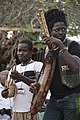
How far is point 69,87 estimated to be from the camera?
3512mm

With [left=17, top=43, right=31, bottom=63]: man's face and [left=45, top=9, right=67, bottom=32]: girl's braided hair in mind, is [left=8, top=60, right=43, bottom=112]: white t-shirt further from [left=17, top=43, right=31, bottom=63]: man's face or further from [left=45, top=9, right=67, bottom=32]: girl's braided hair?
[left=45, top=9, right=67, bottom=32]: girl's braided hair

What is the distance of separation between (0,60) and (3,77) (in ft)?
7.54

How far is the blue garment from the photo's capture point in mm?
3586

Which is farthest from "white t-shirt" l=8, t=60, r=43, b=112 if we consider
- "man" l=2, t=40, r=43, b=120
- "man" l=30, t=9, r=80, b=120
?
"man" l=30, t=9, r=80, b=120

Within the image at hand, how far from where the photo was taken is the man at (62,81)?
137 inches

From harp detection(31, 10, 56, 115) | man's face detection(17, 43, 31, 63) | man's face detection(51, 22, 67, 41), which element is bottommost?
man's face detection(17, 43, 31, 63)

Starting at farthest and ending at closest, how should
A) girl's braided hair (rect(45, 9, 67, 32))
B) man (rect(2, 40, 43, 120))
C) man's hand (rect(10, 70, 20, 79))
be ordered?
1. man (rect(2, 40, 43, 120))
2. man's hand (rect(10, 70, 20, 79))
3. girl's braided hair (rect(45, 9, 67, 32))

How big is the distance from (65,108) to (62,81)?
0.92 ft

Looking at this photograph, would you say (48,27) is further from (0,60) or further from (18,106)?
(0,60)

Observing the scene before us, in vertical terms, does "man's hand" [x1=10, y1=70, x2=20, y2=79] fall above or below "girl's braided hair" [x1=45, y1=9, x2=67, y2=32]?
below

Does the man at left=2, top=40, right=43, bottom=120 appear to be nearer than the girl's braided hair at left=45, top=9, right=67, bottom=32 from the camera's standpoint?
No

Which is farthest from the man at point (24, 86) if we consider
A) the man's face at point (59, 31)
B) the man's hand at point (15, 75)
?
the man's face at point (59, 31)

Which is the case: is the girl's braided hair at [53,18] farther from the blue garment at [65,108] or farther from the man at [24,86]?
the man at [24,86]

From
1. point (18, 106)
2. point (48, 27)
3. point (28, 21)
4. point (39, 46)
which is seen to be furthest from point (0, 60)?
point (48, 27)
